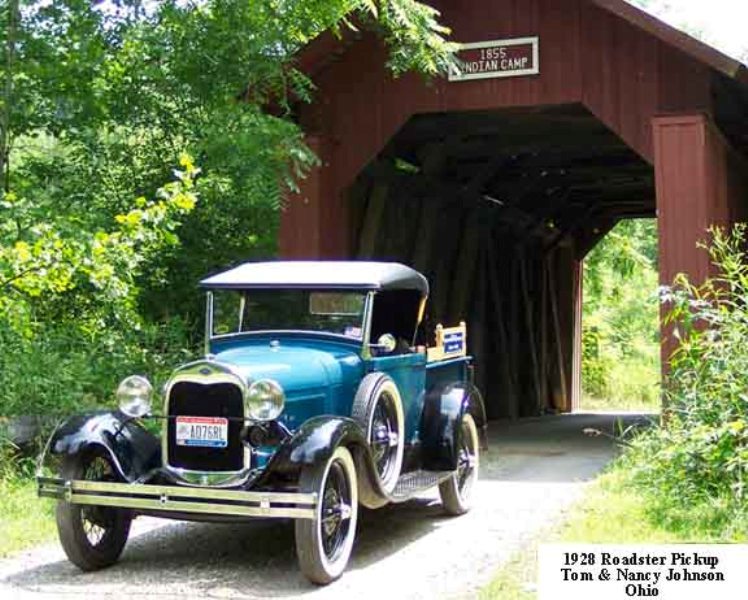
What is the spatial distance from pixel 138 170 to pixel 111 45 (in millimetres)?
1583

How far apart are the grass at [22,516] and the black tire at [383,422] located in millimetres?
2295

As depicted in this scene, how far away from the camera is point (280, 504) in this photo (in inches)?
209

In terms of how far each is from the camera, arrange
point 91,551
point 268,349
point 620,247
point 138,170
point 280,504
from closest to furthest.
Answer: point 280,504, point 91,551, point 268,349, point 138,170, point 620,247

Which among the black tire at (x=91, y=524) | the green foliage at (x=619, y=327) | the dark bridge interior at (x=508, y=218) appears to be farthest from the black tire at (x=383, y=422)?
the green foliage at (x=619, y=327)

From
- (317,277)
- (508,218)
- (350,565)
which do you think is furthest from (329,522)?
(508,218)

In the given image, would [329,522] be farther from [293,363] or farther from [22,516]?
[22,516]

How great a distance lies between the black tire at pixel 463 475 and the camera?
735 cm

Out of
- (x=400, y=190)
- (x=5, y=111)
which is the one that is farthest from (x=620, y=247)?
(x=5, y=111)

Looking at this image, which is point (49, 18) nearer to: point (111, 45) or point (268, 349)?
point (111, 45)

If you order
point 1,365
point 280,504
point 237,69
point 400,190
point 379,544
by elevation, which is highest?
point 237,69

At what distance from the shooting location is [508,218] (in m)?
16.4

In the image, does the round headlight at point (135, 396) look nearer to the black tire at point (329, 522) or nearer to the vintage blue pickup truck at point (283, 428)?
the vintage blue pickup truck at point (283, 428)

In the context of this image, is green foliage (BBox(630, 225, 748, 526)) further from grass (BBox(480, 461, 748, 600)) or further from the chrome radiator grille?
the chrome radiator grille

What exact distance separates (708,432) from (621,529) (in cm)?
106
